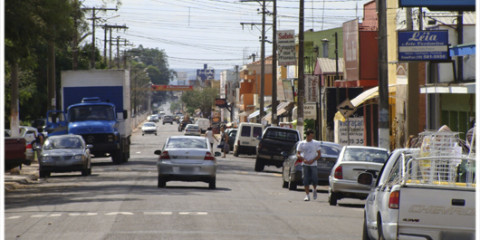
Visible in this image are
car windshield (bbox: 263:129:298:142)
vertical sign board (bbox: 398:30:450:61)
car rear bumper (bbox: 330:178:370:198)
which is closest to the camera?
car rear bumper (bbox: 330:178:370:198)

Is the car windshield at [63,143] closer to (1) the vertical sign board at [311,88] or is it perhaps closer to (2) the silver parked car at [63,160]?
(2) the silver parked car at [63,160]

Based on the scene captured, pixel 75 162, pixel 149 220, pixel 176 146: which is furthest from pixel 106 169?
pixel 149 220

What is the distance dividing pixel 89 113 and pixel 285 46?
19.2m

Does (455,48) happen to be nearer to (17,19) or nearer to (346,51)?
(17,19)

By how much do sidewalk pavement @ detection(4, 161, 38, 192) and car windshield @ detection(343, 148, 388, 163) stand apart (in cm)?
1002

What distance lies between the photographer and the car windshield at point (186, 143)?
25922mm

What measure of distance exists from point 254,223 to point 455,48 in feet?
48.5

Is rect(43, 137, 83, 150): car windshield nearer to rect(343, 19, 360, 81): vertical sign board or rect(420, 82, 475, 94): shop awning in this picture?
rect(420, 82, 475, 94): shop awning

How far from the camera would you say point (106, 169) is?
122 ft

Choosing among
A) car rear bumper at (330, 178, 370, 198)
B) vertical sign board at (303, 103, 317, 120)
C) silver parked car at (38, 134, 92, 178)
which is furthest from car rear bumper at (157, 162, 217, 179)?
vertical sign board at (303, 103, 317, 120)

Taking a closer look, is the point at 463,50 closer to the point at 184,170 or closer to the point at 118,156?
the point at 184,170

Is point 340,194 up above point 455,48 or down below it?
below

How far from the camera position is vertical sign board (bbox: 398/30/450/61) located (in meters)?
29.9

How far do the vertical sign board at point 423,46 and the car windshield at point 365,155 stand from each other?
757cm
